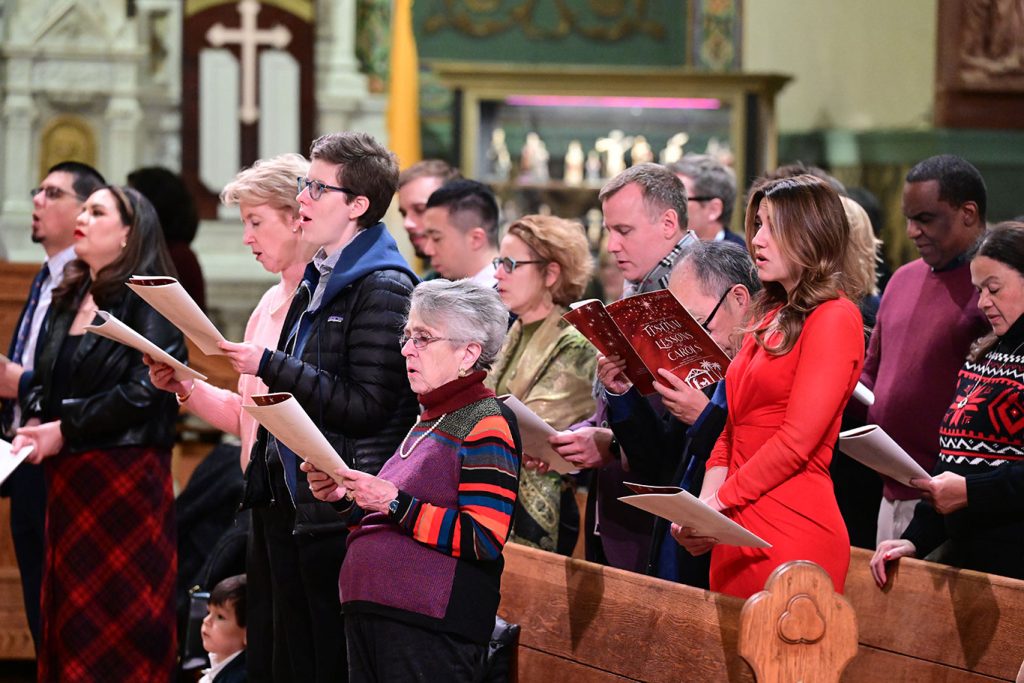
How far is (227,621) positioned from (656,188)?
5.97ft

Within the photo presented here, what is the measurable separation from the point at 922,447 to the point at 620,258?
92 centimetres

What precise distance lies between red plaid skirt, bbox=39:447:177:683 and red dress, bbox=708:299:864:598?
2.04 m

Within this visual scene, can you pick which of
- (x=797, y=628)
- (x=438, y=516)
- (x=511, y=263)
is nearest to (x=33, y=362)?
(x=511, y=263)

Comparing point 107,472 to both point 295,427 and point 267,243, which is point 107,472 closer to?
point 267,243

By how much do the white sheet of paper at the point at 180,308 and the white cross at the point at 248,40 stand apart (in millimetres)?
5648

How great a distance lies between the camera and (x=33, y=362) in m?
4.52

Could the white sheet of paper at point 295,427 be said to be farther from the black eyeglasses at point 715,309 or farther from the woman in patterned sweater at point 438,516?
the black eyeglasses at point 715,309

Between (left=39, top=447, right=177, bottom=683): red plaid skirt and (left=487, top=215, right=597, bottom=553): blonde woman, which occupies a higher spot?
(left=487, top=215, right=597, bottom=553): blonde woman

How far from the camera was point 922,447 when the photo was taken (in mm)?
3773

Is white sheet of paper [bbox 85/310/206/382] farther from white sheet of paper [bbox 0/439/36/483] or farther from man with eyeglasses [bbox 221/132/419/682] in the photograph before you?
white sheet of paper [bbox 0/439/36/483]

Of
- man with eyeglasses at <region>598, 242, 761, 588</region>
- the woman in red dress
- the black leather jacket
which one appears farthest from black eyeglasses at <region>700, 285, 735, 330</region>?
the black leather jacket

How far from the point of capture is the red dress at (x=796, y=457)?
2.84 m

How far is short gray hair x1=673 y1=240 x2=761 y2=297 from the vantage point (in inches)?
133

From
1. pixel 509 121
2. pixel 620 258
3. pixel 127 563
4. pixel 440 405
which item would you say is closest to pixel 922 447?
pixel 620 258
